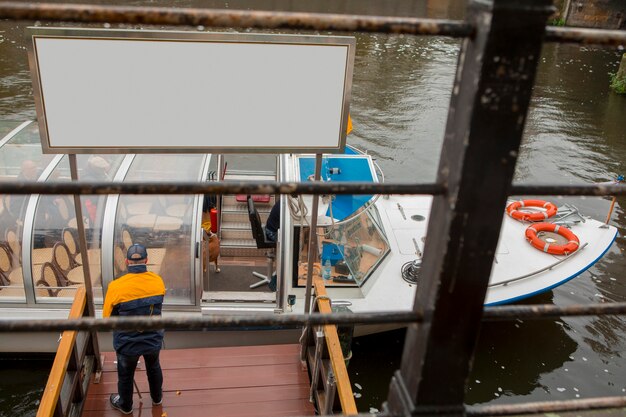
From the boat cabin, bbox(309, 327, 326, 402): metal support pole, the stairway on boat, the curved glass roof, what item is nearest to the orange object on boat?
the stairway on boat

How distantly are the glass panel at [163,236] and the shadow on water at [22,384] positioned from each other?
83.4 inches

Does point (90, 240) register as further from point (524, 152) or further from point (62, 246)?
point (524, 152)

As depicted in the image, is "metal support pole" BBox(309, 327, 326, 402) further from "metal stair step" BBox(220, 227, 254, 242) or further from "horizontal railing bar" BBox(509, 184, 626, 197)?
"metal stair step" BBox(220, 227, 254, 242)

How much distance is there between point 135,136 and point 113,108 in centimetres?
21

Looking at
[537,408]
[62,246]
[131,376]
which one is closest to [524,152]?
[62,246]

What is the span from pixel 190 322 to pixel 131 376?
3.14m

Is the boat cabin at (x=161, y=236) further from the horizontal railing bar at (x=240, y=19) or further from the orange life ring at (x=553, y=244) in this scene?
the horizontal railing bar at (x=240, y=19)

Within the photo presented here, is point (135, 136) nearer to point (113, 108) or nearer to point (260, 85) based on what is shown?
point (113, 108)

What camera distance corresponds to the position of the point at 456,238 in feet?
4.27

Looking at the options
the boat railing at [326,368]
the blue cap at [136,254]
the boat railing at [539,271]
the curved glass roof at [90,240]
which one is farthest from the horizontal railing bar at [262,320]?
the boat railing at [539,271]

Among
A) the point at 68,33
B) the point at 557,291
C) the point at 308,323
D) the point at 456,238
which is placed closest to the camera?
the point at 456,238

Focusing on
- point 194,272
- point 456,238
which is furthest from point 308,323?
point 194,272

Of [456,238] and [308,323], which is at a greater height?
[456,238]

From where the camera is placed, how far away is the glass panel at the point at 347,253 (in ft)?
23.2
